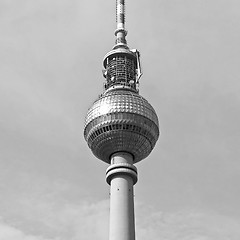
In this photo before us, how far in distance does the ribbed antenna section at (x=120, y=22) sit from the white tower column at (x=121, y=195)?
3837 centimetres

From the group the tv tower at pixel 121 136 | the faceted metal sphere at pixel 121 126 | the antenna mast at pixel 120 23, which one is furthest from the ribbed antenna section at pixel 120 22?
the faceted metal sphere at pixel 121 126

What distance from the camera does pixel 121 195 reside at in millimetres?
103000

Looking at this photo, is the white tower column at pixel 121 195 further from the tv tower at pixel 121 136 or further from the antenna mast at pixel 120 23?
the antenna mast at pixel 120 23

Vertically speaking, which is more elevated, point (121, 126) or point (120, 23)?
point (120, 23)

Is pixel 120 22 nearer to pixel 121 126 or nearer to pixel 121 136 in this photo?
pixel 121 126

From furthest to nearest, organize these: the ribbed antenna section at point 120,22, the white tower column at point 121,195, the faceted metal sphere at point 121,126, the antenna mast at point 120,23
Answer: the ribbed antenna section at point 120,22, the antenna mast at point 120,23, the faceted metal sphere at point 121,126, the white tower column at point 121,195

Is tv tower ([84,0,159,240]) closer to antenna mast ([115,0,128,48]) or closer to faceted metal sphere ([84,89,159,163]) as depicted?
faceted metal sphere ([84,89,159,163])

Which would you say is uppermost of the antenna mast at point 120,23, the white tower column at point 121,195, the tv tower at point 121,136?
the antenna mast at point 120,23

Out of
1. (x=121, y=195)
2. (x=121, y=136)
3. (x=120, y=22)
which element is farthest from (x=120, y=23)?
(x=121, y=195)

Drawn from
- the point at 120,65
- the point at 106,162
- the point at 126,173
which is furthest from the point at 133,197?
the point at 120,65

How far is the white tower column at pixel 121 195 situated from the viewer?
9825cm

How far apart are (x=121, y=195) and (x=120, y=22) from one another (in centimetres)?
5536

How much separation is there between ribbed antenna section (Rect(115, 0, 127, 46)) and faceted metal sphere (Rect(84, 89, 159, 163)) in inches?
948

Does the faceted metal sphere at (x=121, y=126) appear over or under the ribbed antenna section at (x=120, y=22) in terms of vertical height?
under
